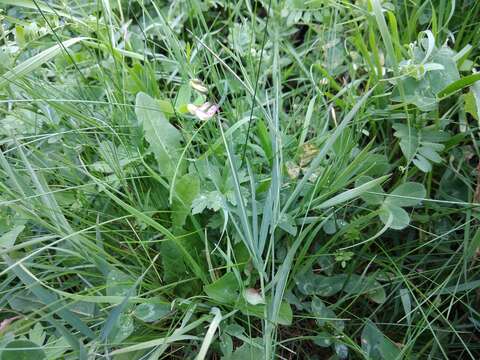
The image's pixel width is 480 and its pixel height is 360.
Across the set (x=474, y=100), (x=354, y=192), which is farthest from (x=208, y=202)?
(x=474, y=100)

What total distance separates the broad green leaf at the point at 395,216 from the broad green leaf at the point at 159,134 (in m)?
0.47

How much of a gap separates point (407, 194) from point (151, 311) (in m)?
0.60

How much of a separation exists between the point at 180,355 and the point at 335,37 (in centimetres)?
92

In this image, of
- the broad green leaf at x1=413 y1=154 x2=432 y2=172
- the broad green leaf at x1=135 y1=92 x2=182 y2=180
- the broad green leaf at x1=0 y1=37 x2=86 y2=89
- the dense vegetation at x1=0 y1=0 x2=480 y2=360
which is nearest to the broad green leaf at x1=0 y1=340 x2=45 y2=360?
the dense vegetation at x1=0 y1=0 x2=480 y2=360

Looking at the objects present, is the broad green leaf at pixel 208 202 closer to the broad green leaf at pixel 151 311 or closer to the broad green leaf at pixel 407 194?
the broad green leaf at pixel 151 311

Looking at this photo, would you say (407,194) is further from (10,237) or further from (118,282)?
(10,237)

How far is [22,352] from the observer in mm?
915

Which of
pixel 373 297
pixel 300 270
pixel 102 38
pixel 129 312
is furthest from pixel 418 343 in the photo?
pixel 102 38

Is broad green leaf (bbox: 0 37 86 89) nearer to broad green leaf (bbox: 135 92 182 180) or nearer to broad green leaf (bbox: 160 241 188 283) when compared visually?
broad green leaf (bbox: 135 92 182 180)

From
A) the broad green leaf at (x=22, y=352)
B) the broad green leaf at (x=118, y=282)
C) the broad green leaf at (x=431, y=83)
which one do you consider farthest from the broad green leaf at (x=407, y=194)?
the broad green leaf at (x=22, y=352)

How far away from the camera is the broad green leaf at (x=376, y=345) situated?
1.05 meters

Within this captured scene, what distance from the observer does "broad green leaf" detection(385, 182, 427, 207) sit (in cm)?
111

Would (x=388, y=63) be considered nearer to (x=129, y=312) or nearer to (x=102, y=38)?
(x=102, y=38)

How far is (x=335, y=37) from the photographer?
1422mm
